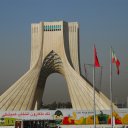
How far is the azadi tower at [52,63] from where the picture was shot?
187ft

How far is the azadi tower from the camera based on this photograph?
57.0 m

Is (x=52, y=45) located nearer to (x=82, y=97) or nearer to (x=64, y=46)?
(x=64, y=46)

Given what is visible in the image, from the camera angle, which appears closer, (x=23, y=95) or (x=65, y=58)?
(x=23, y=95)

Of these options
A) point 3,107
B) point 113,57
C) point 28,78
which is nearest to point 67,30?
point 28,78

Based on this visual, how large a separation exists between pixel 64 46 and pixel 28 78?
7053 millimetres

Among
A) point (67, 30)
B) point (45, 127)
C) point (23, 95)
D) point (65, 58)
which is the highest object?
point (67, 30)

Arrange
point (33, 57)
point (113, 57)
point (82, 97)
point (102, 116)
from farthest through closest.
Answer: point (33, 57) → point (82, 97) → point (102, 116) → point (113, 57)

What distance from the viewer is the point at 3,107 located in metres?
54.2

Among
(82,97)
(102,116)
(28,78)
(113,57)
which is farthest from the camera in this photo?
(28,78)

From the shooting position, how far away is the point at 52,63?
2603 inches

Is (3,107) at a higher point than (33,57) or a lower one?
lower

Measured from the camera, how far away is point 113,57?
113ft

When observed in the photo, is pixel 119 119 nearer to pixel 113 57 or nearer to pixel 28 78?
pixel 28 78

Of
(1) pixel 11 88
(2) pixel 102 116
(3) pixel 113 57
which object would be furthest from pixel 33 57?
(3) pixel 113 57
